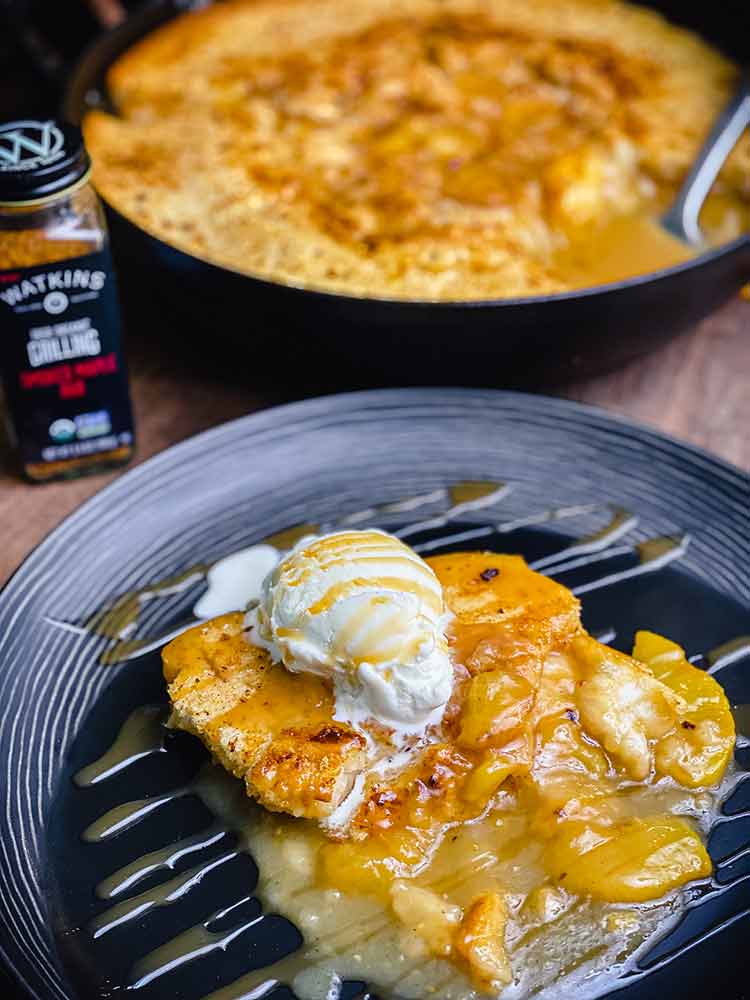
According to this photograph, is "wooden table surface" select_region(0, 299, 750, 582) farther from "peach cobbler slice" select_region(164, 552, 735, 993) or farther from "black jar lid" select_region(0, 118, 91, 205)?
"peach cobbler slice" select_region(164, 552, 735, 993)

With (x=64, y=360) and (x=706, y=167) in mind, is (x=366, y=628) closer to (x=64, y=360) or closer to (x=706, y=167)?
(x=64, y=360)

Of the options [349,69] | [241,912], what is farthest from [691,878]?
[349,69]

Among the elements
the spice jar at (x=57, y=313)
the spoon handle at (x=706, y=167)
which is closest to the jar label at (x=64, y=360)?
the spice jar at (x=57, y=313)

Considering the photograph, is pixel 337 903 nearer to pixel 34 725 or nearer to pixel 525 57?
pixel 34 725

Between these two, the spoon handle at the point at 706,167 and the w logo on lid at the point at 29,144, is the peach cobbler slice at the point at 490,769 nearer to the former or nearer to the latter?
the w logo on lid at the point at 29,144

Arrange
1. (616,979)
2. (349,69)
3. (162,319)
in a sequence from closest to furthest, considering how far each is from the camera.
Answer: (616,979)
(162,319)
(349,69)

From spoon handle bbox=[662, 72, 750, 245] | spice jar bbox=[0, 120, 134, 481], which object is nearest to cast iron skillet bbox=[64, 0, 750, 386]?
spice jar bbox=[0, 120, 134, 481]
